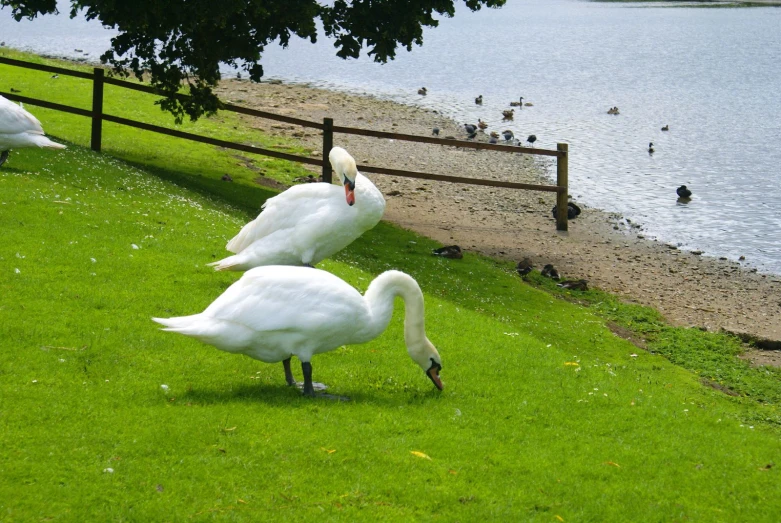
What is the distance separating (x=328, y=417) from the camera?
8.70 m

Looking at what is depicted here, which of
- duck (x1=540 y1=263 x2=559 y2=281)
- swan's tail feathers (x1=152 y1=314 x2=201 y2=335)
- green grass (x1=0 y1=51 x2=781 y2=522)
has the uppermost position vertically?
swan's tail feathers (x1=152 y1=314 x2=201 y2=335)

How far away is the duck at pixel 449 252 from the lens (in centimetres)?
1938

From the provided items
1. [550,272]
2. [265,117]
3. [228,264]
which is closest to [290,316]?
[228,264]

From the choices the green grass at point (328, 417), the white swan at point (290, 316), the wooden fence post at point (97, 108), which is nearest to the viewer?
the green grass at point (328, 417)

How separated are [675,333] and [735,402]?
3.95 m

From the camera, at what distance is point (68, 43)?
→ 64938mm

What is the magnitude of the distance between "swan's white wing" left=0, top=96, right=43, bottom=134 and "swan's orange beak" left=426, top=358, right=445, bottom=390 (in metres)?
11.0

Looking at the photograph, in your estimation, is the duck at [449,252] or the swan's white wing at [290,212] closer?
the swan's white wing at [290,212]

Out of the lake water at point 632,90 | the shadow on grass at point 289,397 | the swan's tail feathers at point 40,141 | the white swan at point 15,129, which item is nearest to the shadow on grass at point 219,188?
the swan's tail feathers at point 40,141

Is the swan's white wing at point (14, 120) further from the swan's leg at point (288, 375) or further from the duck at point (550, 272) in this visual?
the duck at point (550, 272)

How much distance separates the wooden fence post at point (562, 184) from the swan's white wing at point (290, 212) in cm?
1141

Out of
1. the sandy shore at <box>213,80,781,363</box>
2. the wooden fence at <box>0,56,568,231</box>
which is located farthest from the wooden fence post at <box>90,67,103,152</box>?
the sandy shore at <box>213,80,781,363</box>

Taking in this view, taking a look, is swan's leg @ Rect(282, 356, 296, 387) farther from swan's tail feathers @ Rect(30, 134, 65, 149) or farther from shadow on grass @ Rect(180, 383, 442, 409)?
swan's tail feathers @ Rect(30, 134, 65, 149)

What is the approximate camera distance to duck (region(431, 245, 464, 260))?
63.6 ft
